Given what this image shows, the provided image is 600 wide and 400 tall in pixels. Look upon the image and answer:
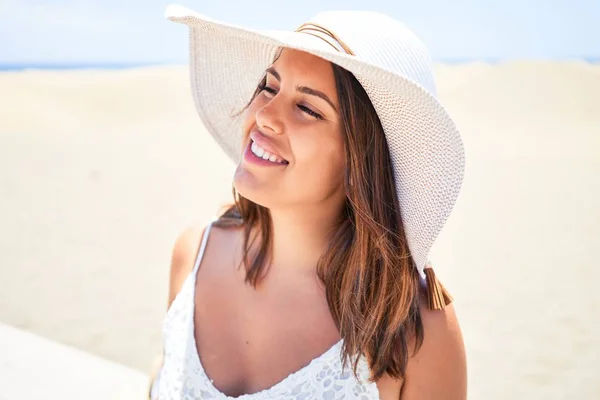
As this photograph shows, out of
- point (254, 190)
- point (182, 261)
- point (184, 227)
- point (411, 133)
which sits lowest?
point (184, 227)

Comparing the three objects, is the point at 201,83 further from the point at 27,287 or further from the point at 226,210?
the point at 27,287

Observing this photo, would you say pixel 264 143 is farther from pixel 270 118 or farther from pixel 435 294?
pixel 435 294

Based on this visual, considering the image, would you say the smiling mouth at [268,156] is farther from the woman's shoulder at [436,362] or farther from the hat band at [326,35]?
the woman's shoulder at [436,362]

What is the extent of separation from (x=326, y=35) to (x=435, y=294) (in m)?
0.77

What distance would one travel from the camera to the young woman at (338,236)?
4.81ft

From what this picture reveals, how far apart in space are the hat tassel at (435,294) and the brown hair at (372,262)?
3cm

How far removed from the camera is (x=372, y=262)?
1649 mm

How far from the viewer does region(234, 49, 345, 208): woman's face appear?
1.54m

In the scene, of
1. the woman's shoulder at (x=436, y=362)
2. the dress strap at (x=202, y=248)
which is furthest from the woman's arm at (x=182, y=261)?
the woman's shoulder at (x=436, y=362)

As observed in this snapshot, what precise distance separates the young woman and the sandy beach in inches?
33.1

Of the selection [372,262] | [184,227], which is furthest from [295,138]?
[184,227]

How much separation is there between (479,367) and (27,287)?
4.21 meters

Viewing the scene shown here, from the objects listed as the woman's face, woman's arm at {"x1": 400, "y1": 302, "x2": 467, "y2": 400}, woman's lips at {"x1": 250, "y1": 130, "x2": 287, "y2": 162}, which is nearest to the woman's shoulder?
woman's arm at {"x1": 400, "y1": 302, "x2": 467, "y2": 400}

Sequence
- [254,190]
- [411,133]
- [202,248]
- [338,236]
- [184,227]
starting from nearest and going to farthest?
1. [411,133]
2. [254,190]
3. [338,236]
4. [202,248]
5. [184,227]
